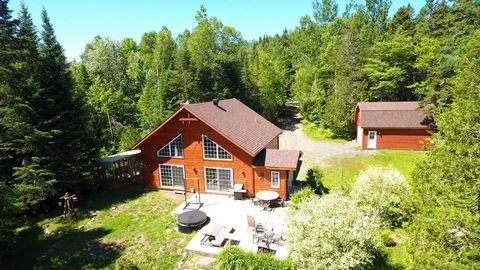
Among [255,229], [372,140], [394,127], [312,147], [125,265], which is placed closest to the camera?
[125,265]

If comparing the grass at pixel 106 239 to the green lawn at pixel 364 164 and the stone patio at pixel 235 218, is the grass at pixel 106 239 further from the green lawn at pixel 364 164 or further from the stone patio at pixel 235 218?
the green lawn at pixel 364 164

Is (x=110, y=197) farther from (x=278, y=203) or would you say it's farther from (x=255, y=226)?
(x=278, y=203)

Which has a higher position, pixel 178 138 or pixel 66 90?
pixel 66 90

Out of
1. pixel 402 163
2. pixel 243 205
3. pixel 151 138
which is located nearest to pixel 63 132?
pixel 151 138

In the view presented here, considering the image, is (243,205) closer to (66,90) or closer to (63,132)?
(63,132)

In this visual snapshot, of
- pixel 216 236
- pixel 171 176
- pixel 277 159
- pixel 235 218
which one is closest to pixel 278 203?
pixel 277 159

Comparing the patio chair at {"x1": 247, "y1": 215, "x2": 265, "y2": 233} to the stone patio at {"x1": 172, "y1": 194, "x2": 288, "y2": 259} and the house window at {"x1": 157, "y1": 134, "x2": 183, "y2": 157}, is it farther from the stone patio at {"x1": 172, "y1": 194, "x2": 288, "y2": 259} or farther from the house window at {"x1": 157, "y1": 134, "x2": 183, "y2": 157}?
the house window at {"x1": 157, "y1": 134, "x2": 183, "y2": 157}
